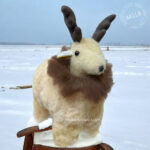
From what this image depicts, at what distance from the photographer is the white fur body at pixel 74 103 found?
769 mm

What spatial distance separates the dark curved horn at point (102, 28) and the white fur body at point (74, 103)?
3 cm

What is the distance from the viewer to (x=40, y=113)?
2.80ft

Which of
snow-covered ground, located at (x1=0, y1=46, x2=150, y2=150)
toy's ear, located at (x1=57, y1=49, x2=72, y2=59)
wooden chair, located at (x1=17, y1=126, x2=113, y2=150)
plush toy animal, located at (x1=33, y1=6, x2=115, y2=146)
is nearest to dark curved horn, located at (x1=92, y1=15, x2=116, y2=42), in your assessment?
plush toy animal, located at (x1=33, y1=6, x2=115, y2=146)

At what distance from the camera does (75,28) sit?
0.76 metres

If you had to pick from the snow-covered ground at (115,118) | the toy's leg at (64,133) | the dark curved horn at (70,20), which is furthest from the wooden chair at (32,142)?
the snow-covered ground at (115,118)

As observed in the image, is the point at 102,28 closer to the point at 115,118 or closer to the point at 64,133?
the point at 64,133

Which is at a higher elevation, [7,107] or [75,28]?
[75,28]

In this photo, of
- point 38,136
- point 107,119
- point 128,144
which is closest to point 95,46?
point 38,136

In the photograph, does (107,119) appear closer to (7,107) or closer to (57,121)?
(7,107)

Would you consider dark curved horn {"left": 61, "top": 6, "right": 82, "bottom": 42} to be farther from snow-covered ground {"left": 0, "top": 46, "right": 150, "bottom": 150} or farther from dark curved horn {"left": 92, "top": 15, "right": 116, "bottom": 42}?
snow-covered ground {"left": 0, "top": 46, "right": 150, "bottom": 150}

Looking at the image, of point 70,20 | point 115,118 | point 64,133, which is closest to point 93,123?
point 64,133

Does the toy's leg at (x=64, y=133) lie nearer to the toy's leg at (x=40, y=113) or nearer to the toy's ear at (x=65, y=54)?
the toy's leg at (x=40, y=113)

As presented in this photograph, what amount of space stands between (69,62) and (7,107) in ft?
5.10

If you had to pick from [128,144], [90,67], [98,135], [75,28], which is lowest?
[128,144]
